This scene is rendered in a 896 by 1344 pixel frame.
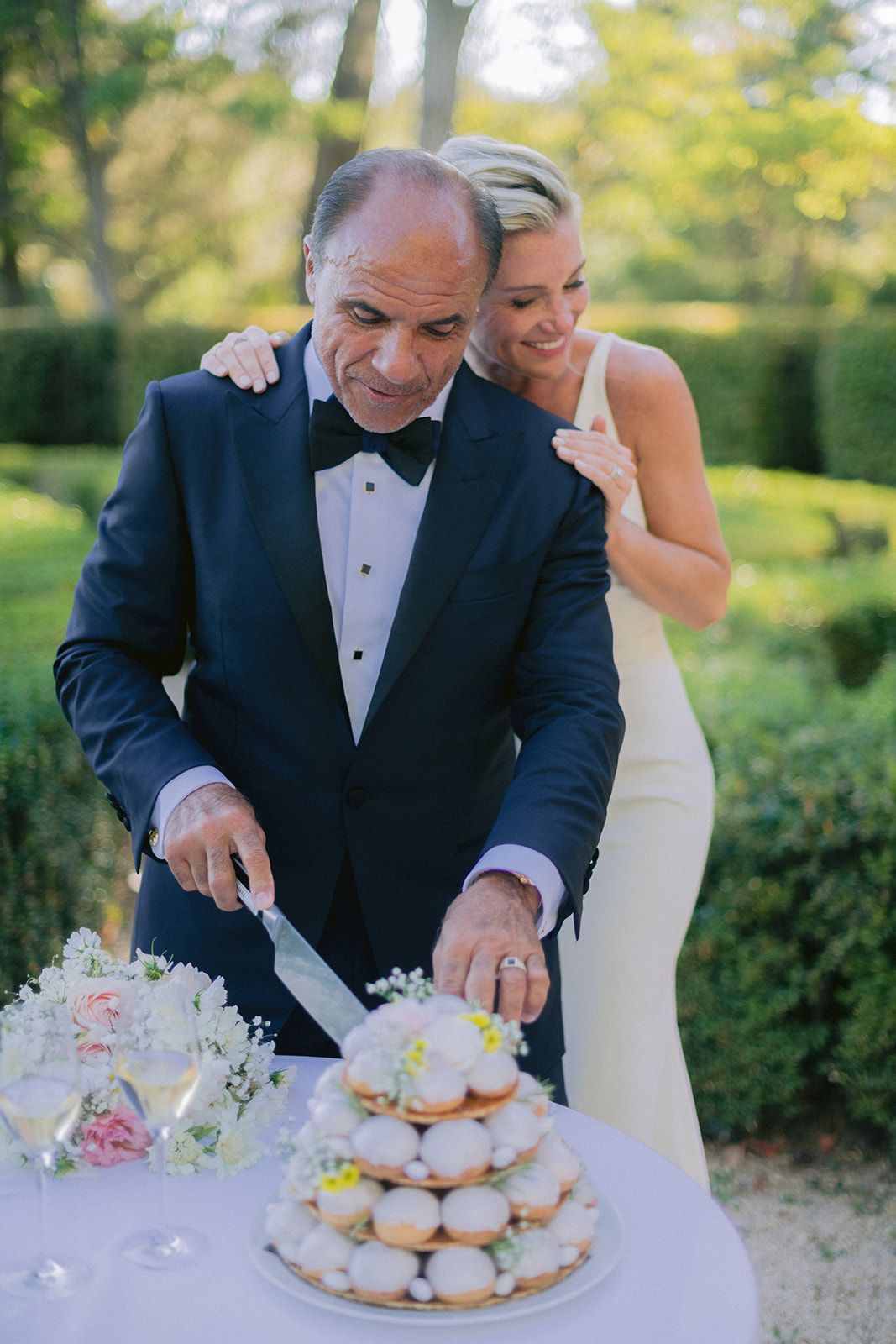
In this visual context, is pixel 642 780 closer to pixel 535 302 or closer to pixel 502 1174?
pixel 535 302

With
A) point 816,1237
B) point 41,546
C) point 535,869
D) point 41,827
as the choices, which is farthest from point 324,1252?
point 41,546

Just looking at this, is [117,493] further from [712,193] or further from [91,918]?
[712,193]

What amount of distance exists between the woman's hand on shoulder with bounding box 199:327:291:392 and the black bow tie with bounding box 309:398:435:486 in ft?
0.50

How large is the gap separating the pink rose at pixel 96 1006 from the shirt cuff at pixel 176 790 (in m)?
0.24

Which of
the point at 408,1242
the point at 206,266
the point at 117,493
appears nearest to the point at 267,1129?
the point at 408,1242

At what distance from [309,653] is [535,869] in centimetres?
56

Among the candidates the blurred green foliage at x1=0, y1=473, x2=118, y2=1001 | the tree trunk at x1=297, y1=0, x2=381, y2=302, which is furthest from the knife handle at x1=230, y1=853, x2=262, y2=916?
the tree trunk at x1=297, y1=0, x2=381, y2=302

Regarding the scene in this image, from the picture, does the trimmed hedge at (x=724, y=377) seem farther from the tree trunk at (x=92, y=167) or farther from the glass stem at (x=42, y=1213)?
the glass stem at (x=42, y=1213)

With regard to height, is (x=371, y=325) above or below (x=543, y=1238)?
above

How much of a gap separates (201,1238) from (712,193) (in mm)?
22433

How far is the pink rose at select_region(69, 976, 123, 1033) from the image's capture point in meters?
1.73

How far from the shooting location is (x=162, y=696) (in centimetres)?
215

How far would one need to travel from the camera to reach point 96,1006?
68.1 inches

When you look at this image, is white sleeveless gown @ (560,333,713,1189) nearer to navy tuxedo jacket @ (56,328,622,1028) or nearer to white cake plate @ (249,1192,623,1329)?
navy tuxedo jacket @ (56,328,622,1028)
